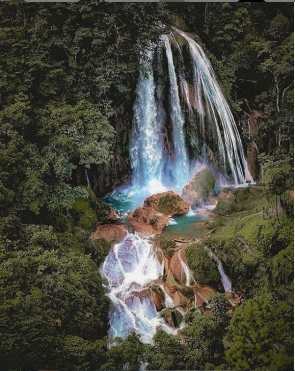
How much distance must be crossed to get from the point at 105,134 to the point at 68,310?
137cm

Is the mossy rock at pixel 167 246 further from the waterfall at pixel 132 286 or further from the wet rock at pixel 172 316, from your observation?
the wet rock at pixel 172 316

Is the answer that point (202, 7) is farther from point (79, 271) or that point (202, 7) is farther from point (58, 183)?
point (79, 271)

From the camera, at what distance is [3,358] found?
14.6 feet

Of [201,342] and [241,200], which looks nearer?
[201,342]

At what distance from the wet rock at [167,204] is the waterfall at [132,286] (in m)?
0.27

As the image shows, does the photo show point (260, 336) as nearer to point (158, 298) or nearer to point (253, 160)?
point (158, 298)

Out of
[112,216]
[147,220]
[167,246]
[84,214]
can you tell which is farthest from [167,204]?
[84,214]

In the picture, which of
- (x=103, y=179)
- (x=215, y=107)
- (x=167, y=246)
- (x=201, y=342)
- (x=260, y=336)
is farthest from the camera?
(x=215, y=107)

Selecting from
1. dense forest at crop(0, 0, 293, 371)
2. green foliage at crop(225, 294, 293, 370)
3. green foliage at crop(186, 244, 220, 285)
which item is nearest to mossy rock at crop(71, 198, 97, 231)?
dense forest at crop(0, 0, 293, 371)

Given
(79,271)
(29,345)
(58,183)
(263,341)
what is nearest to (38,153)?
(58,183)

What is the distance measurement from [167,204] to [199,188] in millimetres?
288

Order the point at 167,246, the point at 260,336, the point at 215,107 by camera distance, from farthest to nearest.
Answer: the point at 215,107 < the point at 167,246 < the point at 260,336

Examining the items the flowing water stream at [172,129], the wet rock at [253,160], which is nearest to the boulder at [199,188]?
the flowing water stream at [172,129]

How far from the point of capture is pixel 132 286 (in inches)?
185
